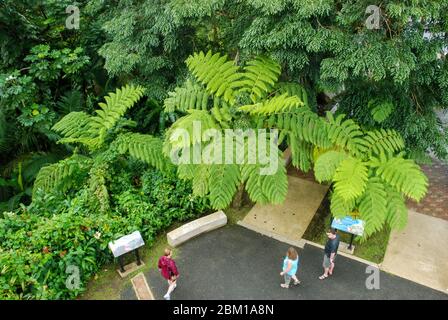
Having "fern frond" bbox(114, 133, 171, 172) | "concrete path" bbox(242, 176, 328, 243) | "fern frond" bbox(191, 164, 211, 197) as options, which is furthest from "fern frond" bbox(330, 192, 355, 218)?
"fern frond" bbox(114, 133, 171, 172)

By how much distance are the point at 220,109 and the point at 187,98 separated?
509mm

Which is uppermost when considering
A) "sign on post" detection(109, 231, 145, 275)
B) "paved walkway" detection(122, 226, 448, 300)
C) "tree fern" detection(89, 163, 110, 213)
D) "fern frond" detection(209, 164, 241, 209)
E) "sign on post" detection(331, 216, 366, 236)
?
"fern frond" detection(209, 164, 241, 209)

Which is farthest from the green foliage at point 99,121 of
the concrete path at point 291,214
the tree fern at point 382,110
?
the tree fern at point 382,110

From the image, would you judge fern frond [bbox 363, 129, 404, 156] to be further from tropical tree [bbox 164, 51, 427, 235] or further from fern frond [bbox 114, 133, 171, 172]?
fern frond [bbox 114, 133, 171, 172]

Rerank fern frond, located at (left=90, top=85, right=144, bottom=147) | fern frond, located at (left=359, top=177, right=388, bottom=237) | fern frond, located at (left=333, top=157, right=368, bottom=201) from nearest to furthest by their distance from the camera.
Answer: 1. fern frond, located at (left=333, top=157, right=368, bottom=201)
2. fern frond, located at (left=359, top=177, right=388, bottom=237)
3. fern frond, located at (left=90, top=85, right=144, bottom=147)

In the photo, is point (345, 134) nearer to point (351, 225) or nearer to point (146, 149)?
point (351, 225)

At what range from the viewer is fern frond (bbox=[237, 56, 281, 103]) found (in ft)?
15.8

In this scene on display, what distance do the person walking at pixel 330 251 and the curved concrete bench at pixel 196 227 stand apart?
1.77 m

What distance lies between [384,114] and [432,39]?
1.05 metres

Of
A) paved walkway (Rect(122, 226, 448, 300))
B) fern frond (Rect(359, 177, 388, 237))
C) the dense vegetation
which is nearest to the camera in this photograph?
the dense vegetation

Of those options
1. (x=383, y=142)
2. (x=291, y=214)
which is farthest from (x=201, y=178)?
(x=383, y=142)

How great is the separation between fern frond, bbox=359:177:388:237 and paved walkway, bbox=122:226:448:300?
0.87m

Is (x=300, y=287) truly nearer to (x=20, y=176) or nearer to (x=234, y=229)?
(x=234, y=229)

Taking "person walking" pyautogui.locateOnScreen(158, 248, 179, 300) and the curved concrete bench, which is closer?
"person walking" pyautogui.locateOnScreen(158, 248, 179, 300)
